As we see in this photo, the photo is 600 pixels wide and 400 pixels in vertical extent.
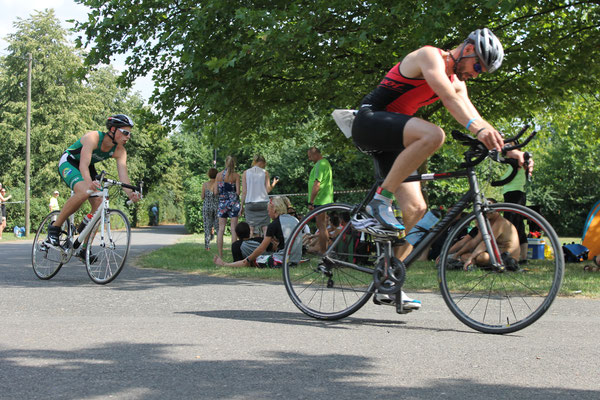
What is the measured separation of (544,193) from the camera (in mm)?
34875

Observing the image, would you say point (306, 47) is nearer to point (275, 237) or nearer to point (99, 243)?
point (275, 237)

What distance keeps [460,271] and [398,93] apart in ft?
4.33

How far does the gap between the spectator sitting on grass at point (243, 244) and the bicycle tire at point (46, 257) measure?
297 centimetres

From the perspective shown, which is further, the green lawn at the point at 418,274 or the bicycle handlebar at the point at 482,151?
the green lawn at the point at 418,274

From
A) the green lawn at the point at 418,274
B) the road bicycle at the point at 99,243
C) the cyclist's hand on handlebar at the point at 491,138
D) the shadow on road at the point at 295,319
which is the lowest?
the shadow on road at the point at 295,319

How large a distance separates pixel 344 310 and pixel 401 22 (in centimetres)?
732

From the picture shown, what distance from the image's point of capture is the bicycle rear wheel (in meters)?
4.68

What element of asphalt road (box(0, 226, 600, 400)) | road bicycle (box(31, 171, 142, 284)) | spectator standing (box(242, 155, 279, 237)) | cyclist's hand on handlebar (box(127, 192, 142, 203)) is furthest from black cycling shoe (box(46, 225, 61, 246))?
spectator standing (box(242, 155, 279, 237))

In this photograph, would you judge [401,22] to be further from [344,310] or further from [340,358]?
[340,358]

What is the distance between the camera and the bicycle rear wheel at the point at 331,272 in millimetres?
4680

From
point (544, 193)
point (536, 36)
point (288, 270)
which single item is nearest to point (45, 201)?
point (544, 193)

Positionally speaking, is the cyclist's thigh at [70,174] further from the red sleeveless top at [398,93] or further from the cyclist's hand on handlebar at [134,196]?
the red sleeveless top at [398,93]

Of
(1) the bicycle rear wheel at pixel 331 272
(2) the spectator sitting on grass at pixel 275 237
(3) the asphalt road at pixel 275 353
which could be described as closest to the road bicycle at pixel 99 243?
(3) the asphalt road at pixel 275 353

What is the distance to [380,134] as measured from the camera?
433 centimetres
